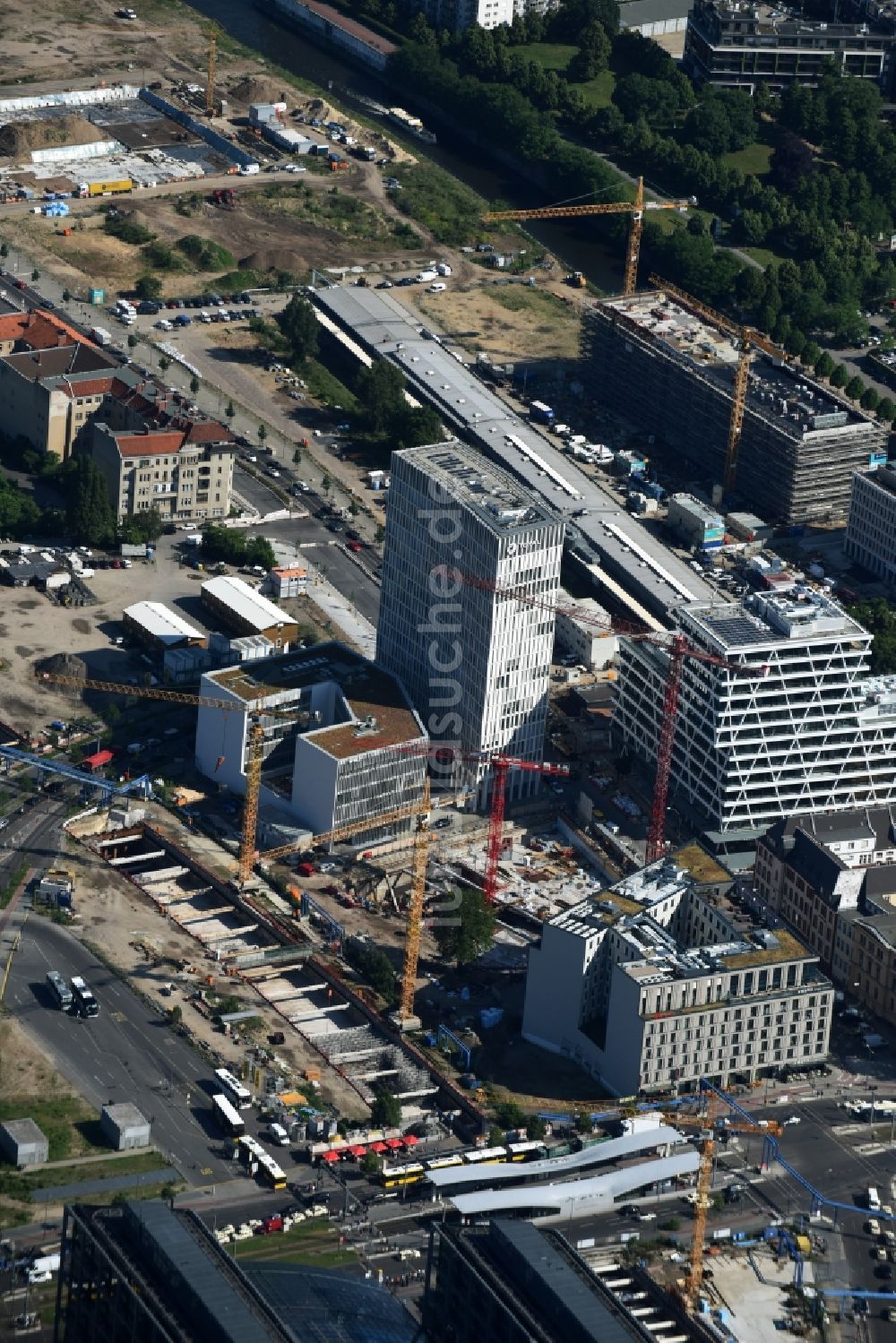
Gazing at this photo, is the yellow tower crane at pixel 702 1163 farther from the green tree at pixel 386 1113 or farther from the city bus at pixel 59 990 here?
the city bus at pixel 59 990

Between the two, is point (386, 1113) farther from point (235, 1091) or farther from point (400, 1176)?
point (235, 1091)

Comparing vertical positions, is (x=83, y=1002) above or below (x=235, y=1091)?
above

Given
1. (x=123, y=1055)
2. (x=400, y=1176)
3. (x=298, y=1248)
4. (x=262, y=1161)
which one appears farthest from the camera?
(x=123, y=1055)

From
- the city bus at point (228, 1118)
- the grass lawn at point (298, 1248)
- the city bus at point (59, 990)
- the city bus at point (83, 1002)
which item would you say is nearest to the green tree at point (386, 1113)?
the city bus at point (228, 1118)

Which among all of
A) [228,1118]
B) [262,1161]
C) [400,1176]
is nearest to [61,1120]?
[228,1118]

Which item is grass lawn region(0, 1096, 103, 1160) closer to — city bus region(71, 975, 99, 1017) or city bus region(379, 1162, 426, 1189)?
city bus region(71, 975, 99, 1017)

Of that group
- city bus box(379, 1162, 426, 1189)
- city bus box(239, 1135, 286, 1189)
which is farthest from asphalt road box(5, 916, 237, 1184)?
city bus box(379, 1162, 426, 1189)
